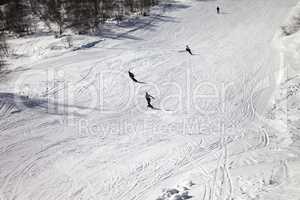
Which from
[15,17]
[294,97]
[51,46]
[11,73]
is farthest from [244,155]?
[15,17]

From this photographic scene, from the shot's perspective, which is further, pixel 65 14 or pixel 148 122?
pixel 65 14

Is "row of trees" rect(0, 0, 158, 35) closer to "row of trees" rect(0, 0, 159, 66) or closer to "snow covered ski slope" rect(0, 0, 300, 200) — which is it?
"row of trees" rect(0, 0, 159, 66)

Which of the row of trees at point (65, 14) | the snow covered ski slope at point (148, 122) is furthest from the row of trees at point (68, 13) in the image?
the snow covered ski slope at point (148, 122)

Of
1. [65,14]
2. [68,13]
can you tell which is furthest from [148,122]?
[65,14]

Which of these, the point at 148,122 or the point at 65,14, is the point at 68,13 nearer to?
the point at 65,14

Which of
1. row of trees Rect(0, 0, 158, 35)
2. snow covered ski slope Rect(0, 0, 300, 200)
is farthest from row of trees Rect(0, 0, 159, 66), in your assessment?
snow covered ski slope Rect(0, 0, 300, 200)

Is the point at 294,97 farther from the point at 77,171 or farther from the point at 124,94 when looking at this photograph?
the point at 77,171
